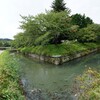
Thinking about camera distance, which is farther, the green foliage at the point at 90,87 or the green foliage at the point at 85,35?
the green foliage at the point at 85,35

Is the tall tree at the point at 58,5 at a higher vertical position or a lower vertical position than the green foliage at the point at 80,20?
higher

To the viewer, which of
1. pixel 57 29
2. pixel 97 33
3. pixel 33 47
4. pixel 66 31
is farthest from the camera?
pixel 97 33

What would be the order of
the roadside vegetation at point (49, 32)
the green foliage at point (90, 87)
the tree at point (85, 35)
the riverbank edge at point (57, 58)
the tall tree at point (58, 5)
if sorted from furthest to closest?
the tall tree at point (58, 5)
the tree at point (85, 35)
the roadside vegetation at point (49, 32)
the riverbank edge at point (57, 58)
the green foliage at point (90, 87)

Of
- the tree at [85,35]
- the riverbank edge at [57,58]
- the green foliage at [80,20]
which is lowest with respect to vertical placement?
the riverbank edge at [57,58]

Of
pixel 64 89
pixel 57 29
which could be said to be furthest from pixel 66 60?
pixel 64 89

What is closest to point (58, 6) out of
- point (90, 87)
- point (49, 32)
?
point (49, 32)

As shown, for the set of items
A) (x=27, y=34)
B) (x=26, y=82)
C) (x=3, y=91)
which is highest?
(x=27, y=34)

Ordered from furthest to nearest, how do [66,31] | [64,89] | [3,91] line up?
[66,31]
[64,89]
[3,91]

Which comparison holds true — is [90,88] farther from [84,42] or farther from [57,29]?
[84,42]

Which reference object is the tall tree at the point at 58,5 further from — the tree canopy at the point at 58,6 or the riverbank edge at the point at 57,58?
the riverbank edge at the point at 57,58

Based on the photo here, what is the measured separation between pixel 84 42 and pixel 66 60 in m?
15.5

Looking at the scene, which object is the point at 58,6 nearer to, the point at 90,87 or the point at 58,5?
the point at 58,5

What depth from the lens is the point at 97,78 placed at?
26.8 ft

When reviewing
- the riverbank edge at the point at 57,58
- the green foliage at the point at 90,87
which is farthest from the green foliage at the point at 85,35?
the green foliage at the point at 90,87
